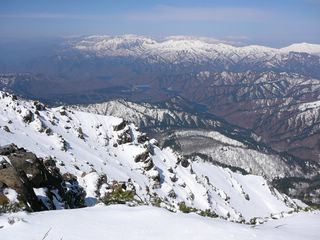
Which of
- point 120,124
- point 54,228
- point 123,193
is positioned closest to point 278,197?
point 120,124

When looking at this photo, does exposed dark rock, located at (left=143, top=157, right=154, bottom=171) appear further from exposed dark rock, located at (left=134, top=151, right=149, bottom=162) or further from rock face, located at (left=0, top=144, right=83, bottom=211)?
rock face, located at (left=0, top=144, right=83, bottom=211)

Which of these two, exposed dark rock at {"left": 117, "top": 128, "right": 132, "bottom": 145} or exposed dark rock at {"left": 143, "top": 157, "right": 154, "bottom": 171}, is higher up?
exposed dark rock at {"left": 117, "top": 128, "right": 132, "bottom": 145}

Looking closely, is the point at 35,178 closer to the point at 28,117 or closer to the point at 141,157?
the point at 28,117

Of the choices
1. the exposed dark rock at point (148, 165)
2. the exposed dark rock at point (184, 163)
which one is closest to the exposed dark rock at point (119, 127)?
the exposed dark rock at point (148, 165)

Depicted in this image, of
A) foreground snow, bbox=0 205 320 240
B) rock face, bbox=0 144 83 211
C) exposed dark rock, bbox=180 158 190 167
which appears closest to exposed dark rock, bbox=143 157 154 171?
exposed dark rock, bbox=180 158 190 167

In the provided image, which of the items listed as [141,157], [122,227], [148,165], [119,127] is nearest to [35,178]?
[122,227]

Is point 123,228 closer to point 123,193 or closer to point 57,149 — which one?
point 123,193

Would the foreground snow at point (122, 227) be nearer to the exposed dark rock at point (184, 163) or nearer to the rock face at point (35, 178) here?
the rock face at point (35, 178)
